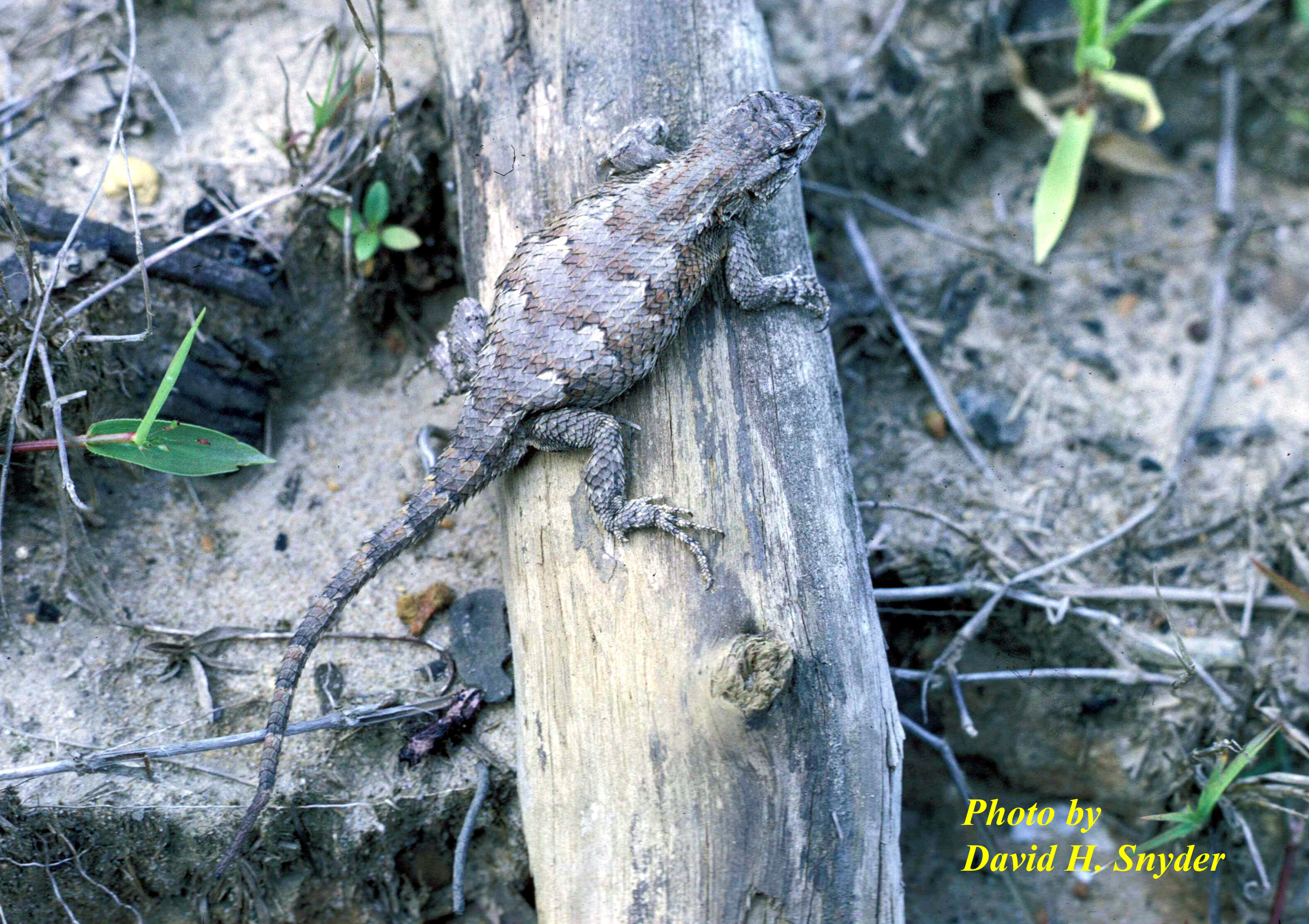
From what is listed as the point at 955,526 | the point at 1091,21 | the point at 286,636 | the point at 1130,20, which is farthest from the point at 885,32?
the point at 286,636

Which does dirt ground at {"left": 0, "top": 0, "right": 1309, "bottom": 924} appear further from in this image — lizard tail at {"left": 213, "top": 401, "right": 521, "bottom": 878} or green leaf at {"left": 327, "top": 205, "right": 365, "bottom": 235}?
lizard tail at {"left": 213, "top": 401, "right": 521, "bottom": 878}

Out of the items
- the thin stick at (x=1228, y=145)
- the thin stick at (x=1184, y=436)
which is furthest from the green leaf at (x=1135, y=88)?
the thin stick at (x=1184, y=436)

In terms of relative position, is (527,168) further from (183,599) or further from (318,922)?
(318,922)

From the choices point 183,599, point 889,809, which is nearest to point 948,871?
point 889,809

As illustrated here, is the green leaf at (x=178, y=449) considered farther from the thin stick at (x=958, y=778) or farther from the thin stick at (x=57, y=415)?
the thin stick at (x=958, y=778)

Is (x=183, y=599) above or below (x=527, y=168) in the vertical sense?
below
